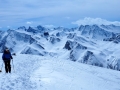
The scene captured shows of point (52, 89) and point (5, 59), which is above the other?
point (5, 59)

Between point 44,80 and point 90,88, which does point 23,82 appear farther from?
point 90,88

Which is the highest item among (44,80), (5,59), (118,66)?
(5,59)

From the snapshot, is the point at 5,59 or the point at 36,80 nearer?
the point at 36,80

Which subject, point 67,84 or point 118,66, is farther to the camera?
point 118,66

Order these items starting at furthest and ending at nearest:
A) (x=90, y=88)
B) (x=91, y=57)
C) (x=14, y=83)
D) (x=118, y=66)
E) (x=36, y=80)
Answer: (x=91, y=57), (x=118, y=66), (x=90, y=88), (x=36, y=80), (x=14, y=83)

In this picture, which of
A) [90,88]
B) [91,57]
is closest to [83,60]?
[91,57]

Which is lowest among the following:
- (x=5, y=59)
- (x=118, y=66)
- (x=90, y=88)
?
(x=118, y=66)

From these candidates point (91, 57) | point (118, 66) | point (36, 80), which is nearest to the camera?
point (36, 80)

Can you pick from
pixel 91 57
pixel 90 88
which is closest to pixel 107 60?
pixel 91 57

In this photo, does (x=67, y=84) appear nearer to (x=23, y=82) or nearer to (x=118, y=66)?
(x=23, y=82)
